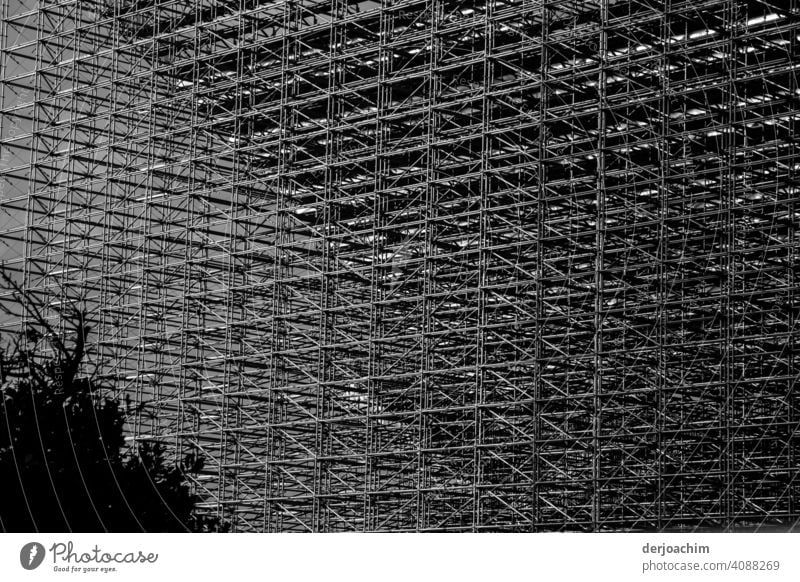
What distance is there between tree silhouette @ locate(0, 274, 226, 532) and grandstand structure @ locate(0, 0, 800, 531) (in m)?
4.35

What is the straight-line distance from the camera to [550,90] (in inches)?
1214

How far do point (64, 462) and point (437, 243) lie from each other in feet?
35.7

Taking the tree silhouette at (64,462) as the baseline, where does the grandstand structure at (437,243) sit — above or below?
above

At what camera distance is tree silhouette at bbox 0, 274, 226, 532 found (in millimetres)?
25734

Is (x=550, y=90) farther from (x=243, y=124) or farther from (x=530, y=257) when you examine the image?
(x=243, y=124)

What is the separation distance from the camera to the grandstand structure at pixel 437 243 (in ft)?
95.5

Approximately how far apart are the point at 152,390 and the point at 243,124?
20.5 feet

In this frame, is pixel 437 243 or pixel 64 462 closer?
pixel 64 462

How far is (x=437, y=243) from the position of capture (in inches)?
1372

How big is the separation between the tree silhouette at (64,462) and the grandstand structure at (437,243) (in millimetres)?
4350

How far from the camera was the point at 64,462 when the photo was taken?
26.5 meters

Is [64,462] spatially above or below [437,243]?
below
